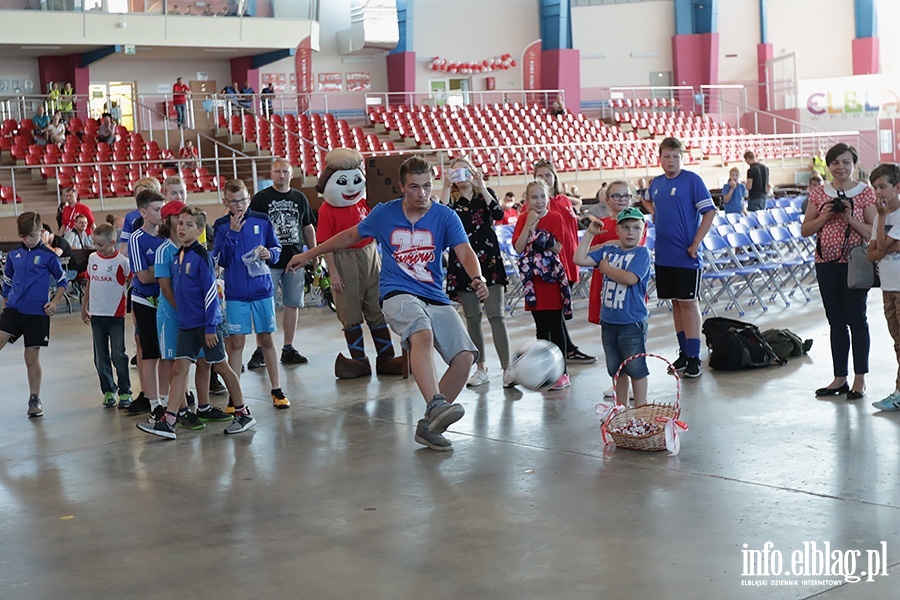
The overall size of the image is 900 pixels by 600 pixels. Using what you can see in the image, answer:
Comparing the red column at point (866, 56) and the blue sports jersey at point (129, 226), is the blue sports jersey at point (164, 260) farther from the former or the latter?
the red column at point (866, 56)

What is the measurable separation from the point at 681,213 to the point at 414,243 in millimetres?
2449

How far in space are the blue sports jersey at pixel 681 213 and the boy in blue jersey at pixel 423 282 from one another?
2180 millimetres

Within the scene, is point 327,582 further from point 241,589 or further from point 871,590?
point 871,590

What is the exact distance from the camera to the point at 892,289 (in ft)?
21.2

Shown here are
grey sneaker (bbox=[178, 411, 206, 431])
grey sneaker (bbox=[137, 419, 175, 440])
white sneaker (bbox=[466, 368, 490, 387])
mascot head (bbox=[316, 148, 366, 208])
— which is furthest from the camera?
mascot head (bbox=[316, 148, 366, 208])

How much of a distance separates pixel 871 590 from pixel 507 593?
1234mm

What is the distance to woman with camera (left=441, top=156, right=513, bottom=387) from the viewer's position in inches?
309

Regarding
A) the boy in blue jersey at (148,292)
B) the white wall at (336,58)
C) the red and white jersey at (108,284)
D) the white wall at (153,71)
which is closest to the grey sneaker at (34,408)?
the red and white jersey at (108,284)

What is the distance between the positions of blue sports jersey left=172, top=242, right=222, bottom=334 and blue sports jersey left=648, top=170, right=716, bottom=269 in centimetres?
317

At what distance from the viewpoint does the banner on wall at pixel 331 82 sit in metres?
28.9

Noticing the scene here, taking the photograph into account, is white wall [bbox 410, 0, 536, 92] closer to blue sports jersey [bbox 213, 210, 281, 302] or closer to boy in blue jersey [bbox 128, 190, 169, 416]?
blue sports jersey [bbox 213, 210, 281, 302]

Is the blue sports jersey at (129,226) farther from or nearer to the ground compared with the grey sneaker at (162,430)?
farther from the ground

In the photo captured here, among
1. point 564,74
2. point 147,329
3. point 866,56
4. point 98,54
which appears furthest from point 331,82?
point 147,329

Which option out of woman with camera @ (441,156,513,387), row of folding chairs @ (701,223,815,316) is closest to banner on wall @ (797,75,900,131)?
row of folding chairs @ (701,223,815,316)
